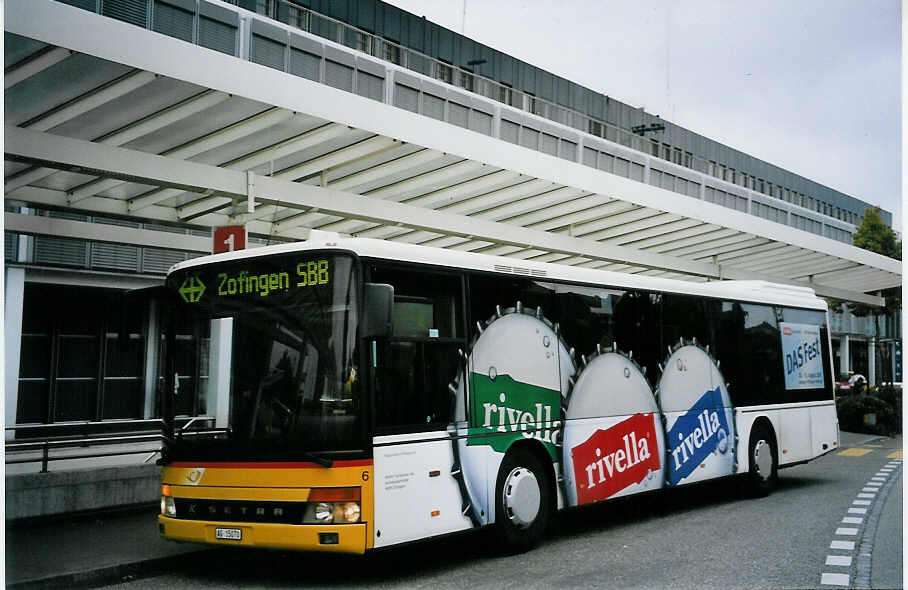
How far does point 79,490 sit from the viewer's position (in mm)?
11367

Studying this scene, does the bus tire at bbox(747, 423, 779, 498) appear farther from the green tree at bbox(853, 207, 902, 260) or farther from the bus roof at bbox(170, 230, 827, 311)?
the green tree at bbox(853, 207, 902, 260)

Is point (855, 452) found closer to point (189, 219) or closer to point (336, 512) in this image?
point (189, 219)

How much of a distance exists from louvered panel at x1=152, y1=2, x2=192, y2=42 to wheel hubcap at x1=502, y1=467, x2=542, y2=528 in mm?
6760


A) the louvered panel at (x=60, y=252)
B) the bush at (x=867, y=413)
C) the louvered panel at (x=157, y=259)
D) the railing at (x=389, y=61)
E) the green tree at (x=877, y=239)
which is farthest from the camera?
the green tree at (x=877, y=239)

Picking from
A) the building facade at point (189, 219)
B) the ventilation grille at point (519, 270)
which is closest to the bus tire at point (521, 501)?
the ventilation grille at point (519, 270)

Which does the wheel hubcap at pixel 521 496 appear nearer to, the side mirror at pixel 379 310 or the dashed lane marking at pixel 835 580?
the side mirror at pixel 379 310

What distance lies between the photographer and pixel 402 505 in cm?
844

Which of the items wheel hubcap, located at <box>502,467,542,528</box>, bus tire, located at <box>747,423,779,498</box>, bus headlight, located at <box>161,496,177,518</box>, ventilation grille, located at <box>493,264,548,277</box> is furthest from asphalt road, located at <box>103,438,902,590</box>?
ventilation grille, located at <box>493,264,548,277</box>

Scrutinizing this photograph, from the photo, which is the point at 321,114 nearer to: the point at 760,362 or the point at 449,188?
the point at 449,188

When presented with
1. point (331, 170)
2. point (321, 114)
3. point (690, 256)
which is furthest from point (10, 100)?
point (690, 256)

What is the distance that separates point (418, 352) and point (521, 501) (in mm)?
2036

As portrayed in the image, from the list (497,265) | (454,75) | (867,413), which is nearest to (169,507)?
(497,265)

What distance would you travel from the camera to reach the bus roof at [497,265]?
8.54m

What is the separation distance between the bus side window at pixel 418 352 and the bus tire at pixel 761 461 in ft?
22.2
